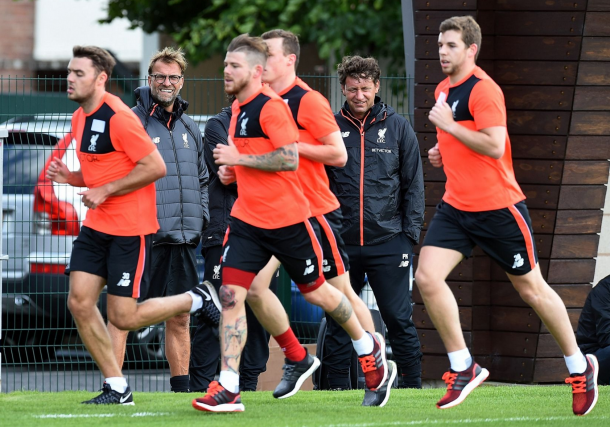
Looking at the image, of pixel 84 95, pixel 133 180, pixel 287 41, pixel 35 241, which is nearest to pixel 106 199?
pixel 133 180

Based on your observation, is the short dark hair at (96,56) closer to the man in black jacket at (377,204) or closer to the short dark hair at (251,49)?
the short dark hair at (251,49)

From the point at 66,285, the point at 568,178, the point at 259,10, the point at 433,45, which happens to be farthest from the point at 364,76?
→ the point at 259,10

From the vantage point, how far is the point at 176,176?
354 inches

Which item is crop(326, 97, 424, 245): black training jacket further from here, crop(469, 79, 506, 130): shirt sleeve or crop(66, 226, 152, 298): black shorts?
crop(66, 226, 152, 298): black shorts

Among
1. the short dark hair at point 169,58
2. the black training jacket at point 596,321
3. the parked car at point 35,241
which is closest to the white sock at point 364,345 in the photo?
the short dark hair at point 169,58

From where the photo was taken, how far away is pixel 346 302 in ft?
24.3

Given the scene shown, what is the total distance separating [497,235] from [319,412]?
1.55 metres

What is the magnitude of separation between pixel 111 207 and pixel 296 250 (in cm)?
118

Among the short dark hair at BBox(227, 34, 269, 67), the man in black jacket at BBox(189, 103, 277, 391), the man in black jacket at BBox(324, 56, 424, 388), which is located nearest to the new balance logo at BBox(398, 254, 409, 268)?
the man in black jacket at BBox(324, 56, 424, 388)

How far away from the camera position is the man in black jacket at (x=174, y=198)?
8.93m

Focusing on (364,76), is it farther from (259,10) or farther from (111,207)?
(259,10)

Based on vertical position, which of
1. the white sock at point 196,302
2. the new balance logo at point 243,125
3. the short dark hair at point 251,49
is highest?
the short dark hair at point 251,49

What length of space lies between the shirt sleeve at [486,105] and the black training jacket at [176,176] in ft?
8.94

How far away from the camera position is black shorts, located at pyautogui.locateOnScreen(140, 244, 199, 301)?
29.4ft
